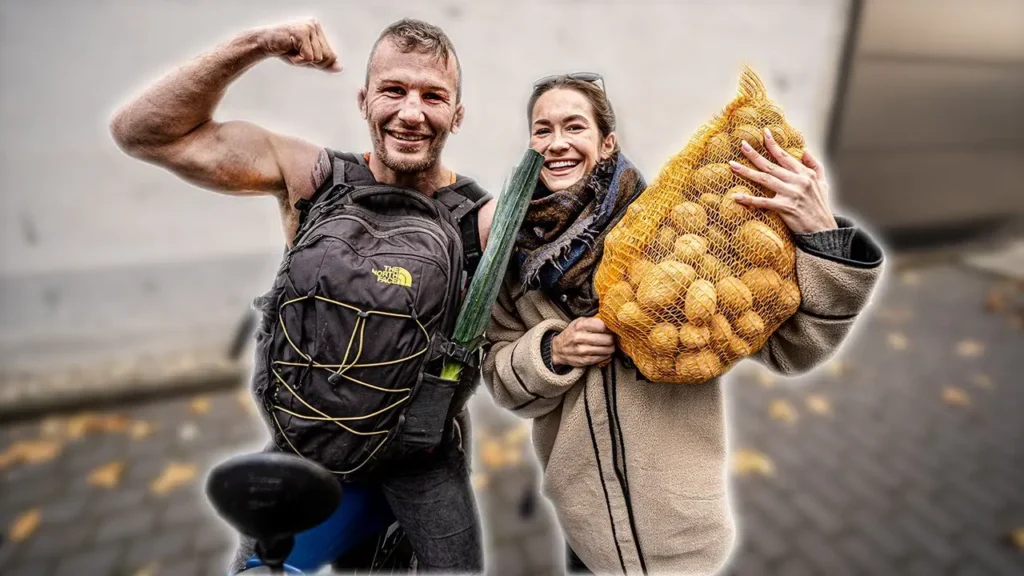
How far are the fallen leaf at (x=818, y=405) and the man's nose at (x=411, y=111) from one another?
424 centimetres

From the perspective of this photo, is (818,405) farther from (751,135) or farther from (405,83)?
(405,83)

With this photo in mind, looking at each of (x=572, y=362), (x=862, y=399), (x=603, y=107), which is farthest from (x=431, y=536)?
(x=862, y=399)

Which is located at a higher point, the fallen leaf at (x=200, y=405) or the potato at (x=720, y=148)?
the potato at (x=720, y=148)

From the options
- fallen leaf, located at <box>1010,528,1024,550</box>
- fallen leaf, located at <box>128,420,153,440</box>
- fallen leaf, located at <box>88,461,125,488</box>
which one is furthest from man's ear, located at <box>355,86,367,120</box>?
fallen leaf, located at <box>1010,528,1024,550</box>

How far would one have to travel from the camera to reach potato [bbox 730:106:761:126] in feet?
4.66

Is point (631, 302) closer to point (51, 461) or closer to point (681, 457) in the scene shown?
point (681, 457)

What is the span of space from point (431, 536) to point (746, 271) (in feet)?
4.18

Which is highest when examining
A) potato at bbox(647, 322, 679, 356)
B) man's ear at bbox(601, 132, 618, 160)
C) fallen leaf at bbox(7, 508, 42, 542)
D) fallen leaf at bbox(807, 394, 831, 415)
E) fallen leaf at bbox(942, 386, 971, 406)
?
man's ear at bbox(601, 132, 618, 160)

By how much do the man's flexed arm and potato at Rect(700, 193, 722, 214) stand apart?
107 centimetres

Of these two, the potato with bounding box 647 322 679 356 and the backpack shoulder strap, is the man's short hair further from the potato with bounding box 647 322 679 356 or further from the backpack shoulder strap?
the potato with bounding box 647 322 679 356

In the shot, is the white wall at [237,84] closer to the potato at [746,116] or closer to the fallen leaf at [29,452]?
the fallen leaf at [29,452]

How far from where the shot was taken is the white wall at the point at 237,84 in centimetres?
370

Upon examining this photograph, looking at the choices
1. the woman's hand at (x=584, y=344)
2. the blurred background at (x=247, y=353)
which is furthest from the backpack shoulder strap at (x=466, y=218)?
the blurred background at (x=247, y=353)

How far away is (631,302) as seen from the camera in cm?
142
